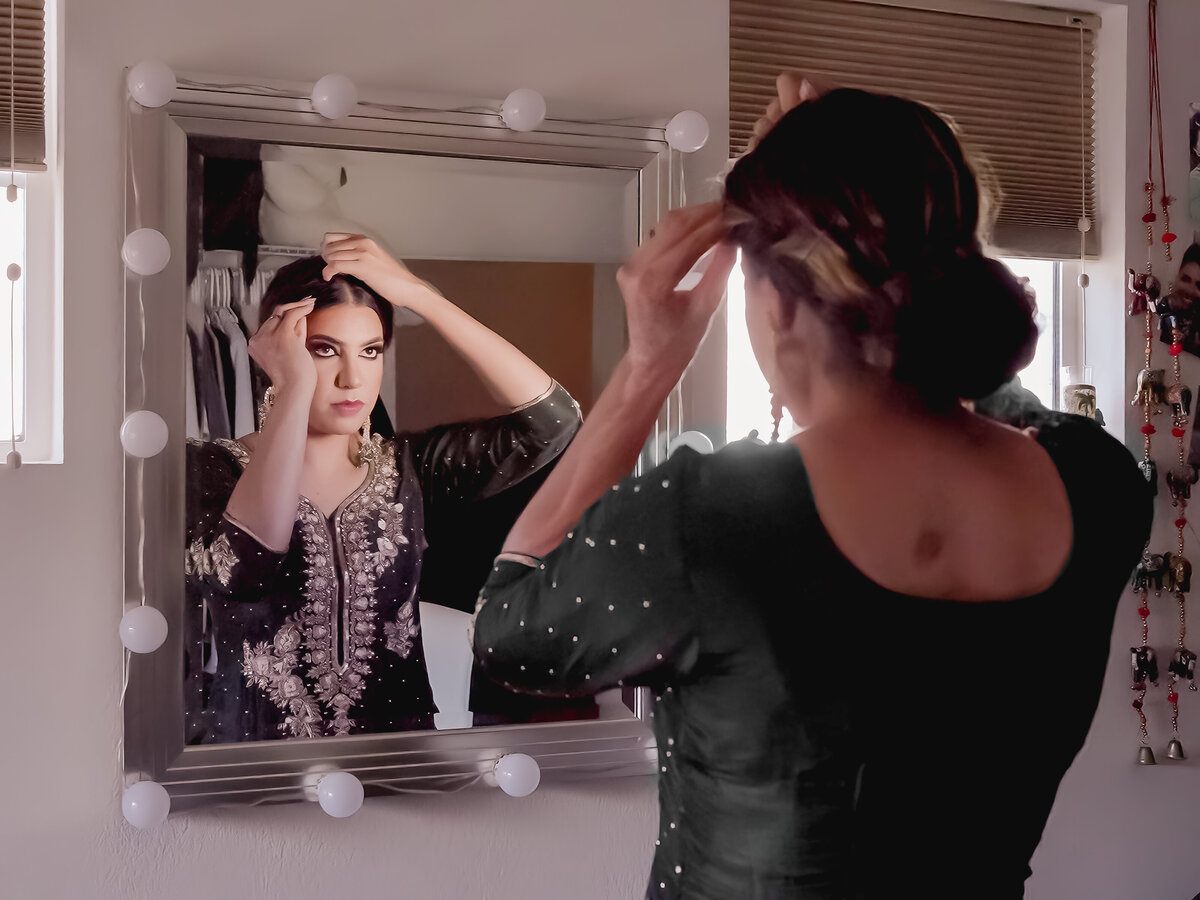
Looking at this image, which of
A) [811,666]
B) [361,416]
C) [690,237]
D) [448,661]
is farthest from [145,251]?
[811,666]

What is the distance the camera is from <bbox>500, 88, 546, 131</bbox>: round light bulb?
1.12m

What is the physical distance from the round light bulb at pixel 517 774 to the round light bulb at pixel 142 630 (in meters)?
0.37

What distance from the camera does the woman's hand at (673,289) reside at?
0.65 m

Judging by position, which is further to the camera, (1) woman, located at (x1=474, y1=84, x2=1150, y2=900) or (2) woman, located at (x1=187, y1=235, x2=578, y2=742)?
(2) woman, located at (x1=187, y1=235, x2=578, y2=742)

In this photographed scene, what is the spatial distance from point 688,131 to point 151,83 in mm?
550

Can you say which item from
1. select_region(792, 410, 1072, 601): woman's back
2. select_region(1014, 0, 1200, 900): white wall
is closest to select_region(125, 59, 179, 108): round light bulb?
select_region(792, 410, 1072, 601): woman's back

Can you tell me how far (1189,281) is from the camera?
143cm

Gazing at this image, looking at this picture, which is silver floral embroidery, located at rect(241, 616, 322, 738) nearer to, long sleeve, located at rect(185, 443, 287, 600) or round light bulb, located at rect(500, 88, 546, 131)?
long sleeve, located at rect(185, 443, 287, 600)

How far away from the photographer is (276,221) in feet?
3.53

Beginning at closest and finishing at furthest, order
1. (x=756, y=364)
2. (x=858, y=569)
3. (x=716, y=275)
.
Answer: (x=858, y=569)
(x=716, y=275)
(x=756, y=364)

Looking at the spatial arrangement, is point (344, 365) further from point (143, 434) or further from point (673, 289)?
point (673, 289)

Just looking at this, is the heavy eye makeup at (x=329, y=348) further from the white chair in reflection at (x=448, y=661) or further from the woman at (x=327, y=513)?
the white chair in reflection at (x=448, y=661)

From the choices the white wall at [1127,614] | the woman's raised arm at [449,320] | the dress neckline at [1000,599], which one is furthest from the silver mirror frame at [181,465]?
the white wall at [1127,614]

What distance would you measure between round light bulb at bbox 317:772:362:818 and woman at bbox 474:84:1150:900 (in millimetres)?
531
